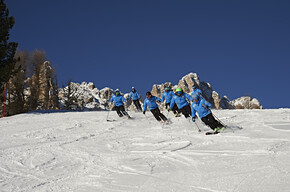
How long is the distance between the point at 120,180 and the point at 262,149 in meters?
3.18

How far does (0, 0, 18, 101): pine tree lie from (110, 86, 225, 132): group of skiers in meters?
10.2

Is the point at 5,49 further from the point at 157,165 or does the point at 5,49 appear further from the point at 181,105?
the point at 157,165

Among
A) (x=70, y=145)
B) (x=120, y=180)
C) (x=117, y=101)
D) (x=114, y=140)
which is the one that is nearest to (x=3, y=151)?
(x=70, y=145)

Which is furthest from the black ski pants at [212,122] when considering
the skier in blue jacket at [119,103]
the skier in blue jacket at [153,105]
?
the skier in blue jacket at [119,103]

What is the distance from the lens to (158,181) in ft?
13.0

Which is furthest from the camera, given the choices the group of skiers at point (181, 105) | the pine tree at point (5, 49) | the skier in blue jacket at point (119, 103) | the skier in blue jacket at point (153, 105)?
the pine tree at point (5, 49)

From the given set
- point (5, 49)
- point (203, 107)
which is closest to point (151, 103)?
point (203, 107)

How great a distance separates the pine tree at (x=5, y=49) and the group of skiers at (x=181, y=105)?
33.4 feet

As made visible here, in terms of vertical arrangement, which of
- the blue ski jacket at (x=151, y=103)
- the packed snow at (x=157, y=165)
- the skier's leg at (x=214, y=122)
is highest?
the blue ski jacket at (x=151, y=103)

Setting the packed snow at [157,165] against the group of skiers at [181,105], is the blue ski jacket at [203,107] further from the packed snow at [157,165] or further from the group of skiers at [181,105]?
Result: the packed snow at [157,165]

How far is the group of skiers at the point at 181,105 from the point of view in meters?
9.13

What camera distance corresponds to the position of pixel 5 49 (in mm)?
20500

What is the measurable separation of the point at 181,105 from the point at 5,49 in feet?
53.0

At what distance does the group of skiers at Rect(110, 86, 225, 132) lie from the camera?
9.13 m
